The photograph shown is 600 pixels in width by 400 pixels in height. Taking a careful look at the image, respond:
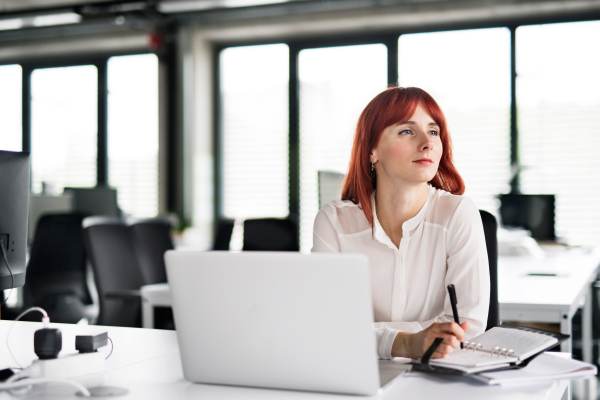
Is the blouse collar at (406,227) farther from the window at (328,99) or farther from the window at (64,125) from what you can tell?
the window at (64,125)

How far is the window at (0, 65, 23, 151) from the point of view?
305 inches

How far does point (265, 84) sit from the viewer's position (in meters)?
6.77

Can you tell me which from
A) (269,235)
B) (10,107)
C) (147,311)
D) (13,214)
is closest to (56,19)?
(10,107)

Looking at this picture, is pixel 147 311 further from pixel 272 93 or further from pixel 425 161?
pixel 272 93

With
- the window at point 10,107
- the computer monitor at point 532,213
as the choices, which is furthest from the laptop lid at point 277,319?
the window at point 10,107

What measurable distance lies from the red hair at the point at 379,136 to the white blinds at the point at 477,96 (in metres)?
4.16

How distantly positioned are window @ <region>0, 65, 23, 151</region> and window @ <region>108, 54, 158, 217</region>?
4.42 feet

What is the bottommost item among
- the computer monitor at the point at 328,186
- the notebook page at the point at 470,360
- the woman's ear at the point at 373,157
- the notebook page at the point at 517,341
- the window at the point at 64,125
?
the notebook page at the point at 470,360

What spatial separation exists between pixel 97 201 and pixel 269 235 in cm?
233

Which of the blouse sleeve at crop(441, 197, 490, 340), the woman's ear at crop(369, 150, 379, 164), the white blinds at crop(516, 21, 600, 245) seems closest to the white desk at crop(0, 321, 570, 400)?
the blouse sleeve at crop(441, 197, 490, 340)

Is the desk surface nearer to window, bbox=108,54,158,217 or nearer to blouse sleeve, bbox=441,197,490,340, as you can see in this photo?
blouse sleeve, bbox=441,197,490,340

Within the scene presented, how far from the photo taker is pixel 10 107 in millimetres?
7812

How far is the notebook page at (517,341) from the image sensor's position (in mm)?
1240

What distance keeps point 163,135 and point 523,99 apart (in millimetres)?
3879
